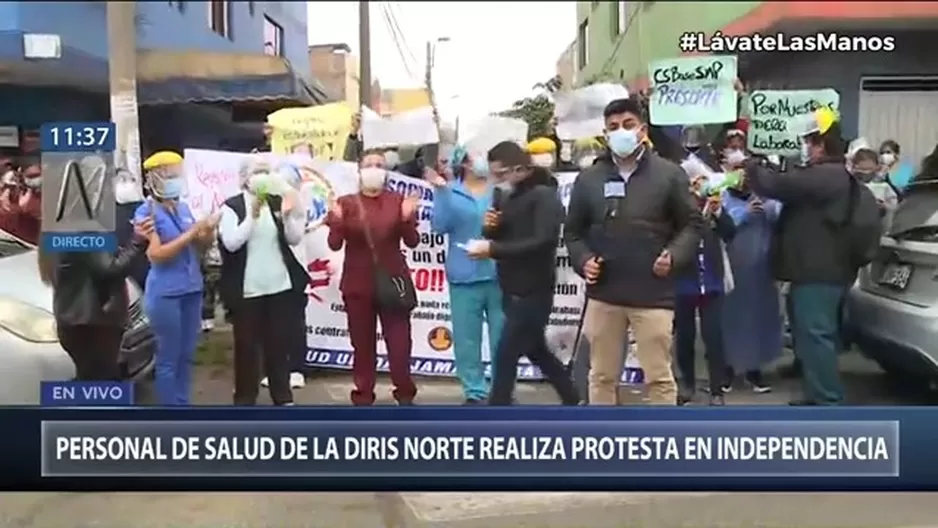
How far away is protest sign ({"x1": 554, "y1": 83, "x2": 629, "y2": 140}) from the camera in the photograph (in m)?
3.43

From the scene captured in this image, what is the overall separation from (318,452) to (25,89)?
4.80 feet

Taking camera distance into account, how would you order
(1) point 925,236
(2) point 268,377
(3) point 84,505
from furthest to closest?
(3) point 84,505 → (2) point 268,377 → (1) point 925,236

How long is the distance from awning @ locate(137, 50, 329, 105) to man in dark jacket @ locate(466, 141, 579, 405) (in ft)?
2.12

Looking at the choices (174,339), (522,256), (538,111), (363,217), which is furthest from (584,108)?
(174,339)

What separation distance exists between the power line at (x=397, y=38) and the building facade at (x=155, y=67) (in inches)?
11.1

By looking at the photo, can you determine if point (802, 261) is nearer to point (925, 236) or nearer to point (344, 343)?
point (925, 236)

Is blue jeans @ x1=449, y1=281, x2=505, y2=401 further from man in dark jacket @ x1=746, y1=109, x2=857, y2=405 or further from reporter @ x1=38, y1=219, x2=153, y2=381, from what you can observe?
reporter @ x1=38, y1=219, x2=153, y2=381

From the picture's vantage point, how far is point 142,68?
345cm

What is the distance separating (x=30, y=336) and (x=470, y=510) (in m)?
1.66

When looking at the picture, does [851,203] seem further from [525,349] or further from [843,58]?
[525,349]

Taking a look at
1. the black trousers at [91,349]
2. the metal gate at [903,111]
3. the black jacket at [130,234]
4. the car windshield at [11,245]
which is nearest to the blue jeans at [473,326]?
the black jacket at [130,234]

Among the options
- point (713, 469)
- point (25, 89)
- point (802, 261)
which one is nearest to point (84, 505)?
point (25, 89)

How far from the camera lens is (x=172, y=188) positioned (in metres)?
3.47

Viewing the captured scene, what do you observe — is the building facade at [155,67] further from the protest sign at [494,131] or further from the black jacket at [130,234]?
the protest sign at [494,131]
